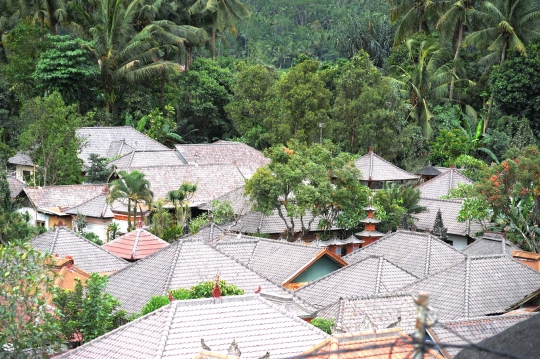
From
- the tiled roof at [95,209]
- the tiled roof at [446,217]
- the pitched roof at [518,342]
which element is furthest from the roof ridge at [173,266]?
the tiled roof at [446,217]

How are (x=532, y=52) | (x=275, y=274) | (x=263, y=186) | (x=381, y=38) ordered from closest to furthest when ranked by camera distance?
(x=275, y=274) < (x=263, y=186) < (x=532, y=52) < (x=381, y=38)

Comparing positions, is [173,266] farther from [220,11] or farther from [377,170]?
[220,11]

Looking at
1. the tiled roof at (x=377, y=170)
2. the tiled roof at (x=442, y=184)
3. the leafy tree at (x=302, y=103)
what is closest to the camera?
the tiled roof at (x=442, y=184)

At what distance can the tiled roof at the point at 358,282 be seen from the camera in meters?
21.2

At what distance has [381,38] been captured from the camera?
62.7 meters

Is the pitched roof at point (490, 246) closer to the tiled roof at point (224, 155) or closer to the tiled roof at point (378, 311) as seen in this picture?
the tiled roof at point (378, 311)

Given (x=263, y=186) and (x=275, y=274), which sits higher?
(x=263, y=186)

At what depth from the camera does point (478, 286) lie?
20.4m

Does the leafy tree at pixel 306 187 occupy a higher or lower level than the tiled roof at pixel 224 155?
lower

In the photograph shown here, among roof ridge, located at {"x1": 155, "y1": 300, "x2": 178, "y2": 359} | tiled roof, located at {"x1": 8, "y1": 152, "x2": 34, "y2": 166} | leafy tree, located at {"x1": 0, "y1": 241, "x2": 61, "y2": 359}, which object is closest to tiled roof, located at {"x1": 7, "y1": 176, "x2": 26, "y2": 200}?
tiled roof, located at {"x1": 8, "y1": 152, "x2": 34, "y2": 166}

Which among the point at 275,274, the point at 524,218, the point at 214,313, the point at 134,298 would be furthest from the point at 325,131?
the point at 214,313

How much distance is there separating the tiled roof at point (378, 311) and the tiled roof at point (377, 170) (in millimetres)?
22673

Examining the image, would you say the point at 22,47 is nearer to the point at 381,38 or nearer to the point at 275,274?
the point at 381,38

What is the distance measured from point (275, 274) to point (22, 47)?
29.9m
